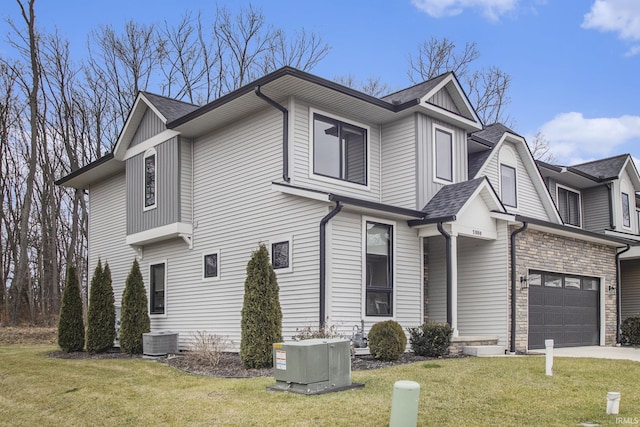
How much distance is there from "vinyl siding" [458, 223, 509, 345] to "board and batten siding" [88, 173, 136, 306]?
9.58 metres

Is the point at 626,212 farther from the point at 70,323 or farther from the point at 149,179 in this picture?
the point at 70,323

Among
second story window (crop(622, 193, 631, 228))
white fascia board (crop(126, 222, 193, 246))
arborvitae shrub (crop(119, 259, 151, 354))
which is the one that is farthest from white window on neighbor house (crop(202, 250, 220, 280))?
second story window (crop(622, 193, 631, 228))

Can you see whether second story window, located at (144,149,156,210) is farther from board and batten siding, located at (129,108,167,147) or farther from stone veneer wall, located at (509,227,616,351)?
stone veneer wall, located at (509,227,616,351)

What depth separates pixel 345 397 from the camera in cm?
788

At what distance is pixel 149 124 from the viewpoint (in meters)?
17.1

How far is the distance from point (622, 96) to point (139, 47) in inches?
820

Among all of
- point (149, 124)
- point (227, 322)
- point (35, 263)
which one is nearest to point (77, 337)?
point (227, 322)

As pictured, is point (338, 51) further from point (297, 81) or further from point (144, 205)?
point (297, 81)

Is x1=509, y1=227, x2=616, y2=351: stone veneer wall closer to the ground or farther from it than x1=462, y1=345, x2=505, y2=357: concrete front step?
farther from it

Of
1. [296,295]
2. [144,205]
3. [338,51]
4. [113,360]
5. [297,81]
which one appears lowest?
[113,360]

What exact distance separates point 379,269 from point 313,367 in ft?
17.3

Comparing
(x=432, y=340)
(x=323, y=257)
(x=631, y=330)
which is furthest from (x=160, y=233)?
(x=631, y=330)

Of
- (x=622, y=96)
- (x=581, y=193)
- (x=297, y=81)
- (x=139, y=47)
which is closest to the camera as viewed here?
(x=297, y=81)

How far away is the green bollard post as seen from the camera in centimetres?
625
